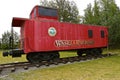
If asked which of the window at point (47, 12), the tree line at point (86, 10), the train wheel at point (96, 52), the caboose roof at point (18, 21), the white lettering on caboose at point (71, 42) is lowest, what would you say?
the train wheel at point (96, 52)

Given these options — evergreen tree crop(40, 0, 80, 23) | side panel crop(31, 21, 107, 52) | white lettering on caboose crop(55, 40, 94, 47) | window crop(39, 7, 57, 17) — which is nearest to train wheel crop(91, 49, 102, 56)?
side panel crop(31, 21, 107, 52)

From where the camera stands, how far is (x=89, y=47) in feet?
51.7

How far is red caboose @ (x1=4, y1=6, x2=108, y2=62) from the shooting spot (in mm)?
11961

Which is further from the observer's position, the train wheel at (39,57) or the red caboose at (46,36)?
the train wheel at (39,57)

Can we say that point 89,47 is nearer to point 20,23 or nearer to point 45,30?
point 45,30

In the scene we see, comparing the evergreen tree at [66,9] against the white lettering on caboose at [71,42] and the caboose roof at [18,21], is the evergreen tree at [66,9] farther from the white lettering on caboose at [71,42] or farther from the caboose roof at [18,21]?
the caboose roof at [18,21]

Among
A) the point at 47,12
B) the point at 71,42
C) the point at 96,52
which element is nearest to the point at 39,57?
the point at 71,42

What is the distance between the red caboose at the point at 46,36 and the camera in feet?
39.2

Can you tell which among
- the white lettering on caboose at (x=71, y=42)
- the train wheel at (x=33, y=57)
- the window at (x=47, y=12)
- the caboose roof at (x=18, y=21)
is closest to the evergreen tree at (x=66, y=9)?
the white lettering on caboose at (x=71, y=42)

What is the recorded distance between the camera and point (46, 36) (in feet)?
41.0

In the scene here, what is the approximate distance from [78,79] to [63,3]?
32209mm

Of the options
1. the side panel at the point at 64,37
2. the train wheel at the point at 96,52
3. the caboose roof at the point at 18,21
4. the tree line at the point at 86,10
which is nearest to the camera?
the caboose roof at the point at 18,21

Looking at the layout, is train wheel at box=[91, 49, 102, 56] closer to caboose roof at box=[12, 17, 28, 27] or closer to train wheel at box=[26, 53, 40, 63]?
train wheel at box=[26, 53, 40, 63]

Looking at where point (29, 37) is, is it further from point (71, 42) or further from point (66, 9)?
point (66, 9)
